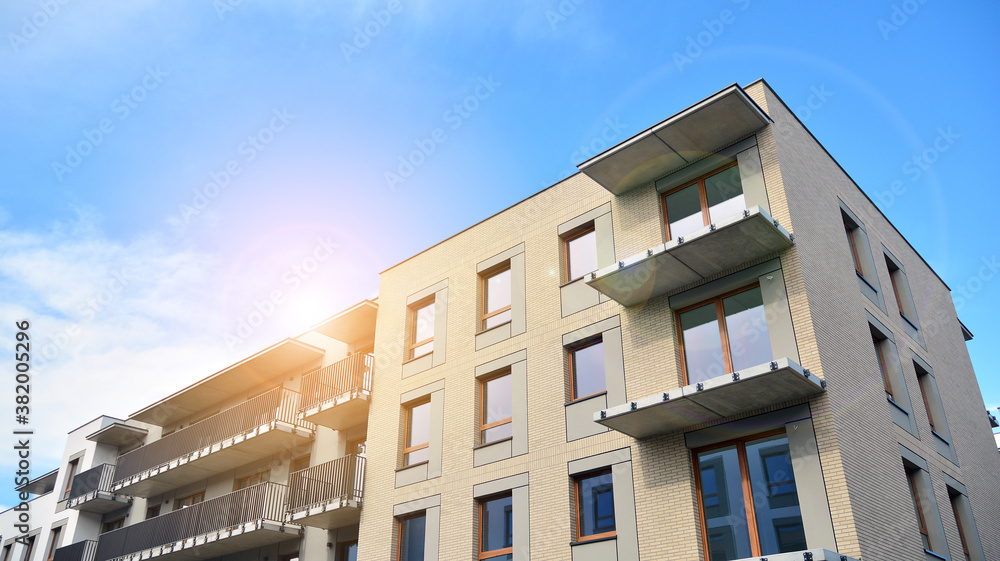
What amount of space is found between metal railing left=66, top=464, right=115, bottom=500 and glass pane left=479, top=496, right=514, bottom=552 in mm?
20528

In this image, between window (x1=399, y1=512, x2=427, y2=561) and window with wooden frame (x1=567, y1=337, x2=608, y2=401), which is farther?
window (x1=399, y1=512, x2=427, y2=561)

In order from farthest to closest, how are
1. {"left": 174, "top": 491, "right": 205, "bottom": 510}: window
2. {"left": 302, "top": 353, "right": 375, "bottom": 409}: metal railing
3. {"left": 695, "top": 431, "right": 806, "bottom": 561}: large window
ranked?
{"left": 174, "top": 491, "right": 205, "bottom": 510}: window, {"left": 302, "top": 353, "right": 375, "bottom": 409}: metal railing, {"left": 695, "top": 431, "right": 806, "bottom": 561}: large window

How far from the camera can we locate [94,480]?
3072 cm

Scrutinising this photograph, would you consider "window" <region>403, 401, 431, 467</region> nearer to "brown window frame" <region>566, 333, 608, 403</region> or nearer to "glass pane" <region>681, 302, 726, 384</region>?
"brown window frame" <region>566, 333, 608, 403</region>

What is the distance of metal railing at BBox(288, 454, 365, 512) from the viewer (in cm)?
1959

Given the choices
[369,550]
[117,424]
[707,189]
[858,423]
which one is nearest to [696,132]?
[707,189]

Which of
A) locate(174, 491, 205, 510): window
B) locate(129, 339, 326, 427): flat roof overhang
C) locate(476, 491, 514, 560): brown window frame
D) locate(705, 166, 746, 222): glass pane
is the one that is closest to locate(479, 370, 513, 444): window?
locate(476, 491, 514, 560): brown window frame

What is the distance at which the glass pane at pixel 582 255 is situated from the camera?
17.7 meters

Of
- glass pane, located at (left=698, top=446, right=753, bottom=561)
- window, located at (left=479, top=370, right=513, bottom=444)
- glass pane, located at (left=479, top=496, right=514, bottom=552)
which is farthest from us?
window, located at (left=479, top=370, right=513, bottom=444)

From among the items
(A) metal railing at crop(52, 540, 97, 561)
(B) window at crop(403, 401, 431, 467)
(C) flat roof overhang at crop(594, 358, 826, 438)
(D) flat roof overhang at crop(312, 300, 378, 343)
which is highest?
(D) flat roof overhang at crop(312, 300, 378, 343)

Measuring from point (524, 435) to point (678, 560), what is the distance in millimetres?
4722

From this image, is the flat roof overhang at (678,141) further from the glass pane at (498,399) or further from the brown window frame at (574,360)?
the glass pane at (498,399)

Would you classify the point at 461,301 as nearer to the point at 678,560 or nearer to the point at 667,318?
the point at 667,318

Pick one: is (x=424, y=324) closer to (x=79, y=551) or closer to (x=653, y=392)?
(x=653, y=392)
